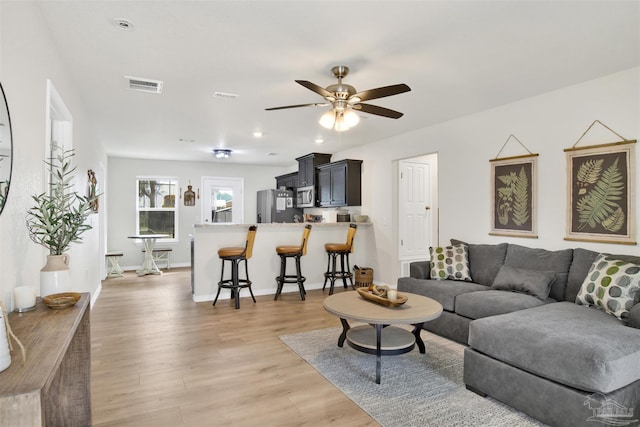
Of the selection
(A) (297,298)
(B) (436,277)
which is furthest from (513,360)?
(A) (297,298)

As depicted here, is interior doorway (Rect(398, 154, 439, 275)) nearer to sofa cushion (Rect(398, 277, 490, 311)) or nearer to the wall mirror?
sofa cushion (Rect(398, 277, 490, 311))

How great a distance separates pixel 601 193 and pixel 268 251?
170 inches

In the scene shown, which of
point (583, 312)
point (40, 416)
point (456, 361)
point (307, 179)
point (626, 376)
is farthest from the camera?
point (307, 179)

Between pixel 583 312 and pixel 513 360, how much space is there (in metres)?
0.86

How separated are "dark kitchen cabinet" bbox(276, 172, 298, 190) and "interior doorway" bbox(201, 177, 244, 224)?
1.09 metres

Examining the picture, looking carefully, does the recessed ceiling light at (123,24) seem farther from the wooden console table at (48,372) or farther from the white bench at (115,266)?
the white bench at (115,266)

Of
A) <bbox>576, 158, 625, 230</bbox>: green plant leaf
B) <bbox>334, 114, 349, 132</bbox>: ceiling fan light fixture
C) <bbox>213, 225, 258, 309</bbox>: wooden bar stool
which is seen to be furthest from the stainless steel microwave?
<bbox>576, 158, 625, 230</bbox>: green plant leaf

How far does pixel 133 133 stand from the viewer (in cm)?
579

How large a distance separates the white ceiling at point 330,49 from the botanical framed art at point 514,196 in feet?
2.38

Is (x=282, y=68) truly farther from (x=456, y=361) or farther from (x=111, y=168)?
(x=111, y=168)

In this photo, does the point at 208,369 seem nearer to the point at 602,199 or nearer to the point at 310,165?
the point at 602,199

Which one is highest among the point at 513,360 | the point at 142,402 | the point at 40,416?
the point at 40,416

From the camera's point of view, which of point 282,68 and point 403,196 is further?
point 403,196

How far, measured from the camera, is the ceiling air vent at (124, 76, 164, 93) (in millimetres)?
3495
